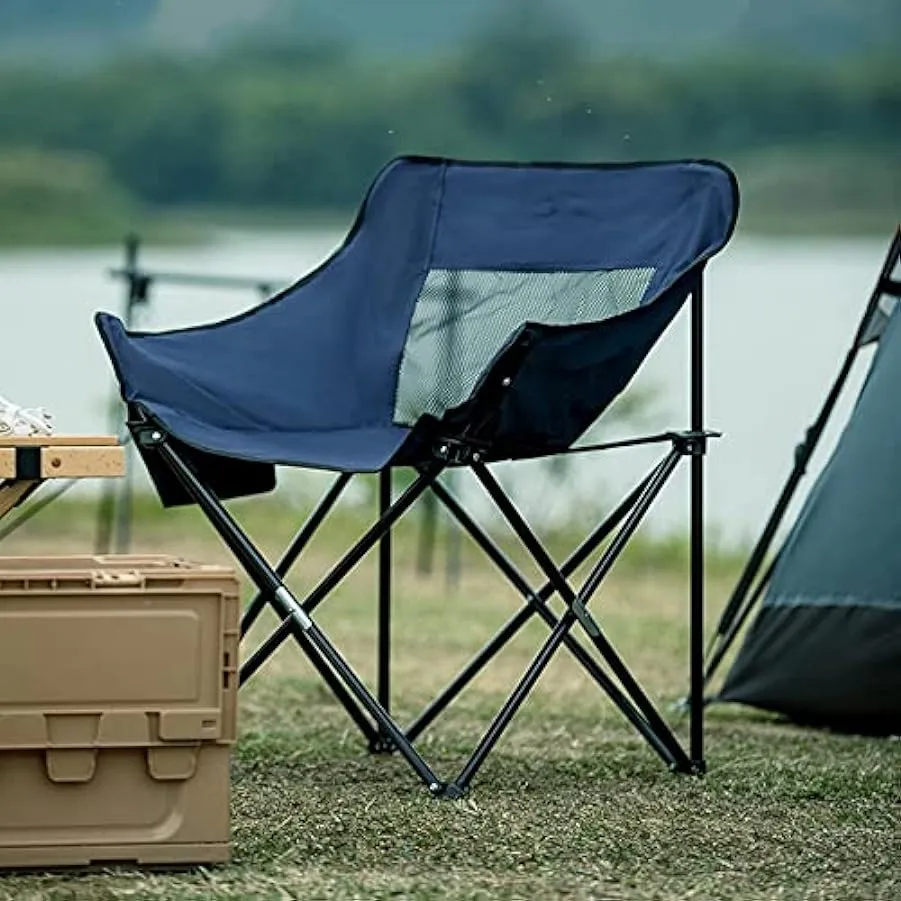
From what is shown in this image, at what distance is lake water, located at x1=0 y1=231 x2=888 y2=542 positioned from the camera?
7.97m

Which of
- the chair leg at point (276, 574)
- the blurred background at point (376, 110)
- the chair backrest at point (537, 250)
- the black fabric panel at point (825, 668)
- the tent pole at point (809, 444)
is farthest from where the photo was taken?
the blurred background at point (376, 110)

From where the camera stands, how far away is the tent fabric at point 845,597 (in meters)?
3.51

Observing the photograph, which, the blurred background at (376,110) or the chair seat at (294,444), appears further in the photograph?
the blurred background at (376,110)

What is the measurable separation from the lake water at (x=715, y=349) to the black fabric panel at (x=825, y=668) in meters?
3.24

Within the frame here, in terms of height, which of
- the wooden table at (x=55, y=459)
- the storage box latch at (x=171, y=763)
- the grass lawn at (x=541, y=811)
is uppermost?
the wooden table at (x=55, y=459)

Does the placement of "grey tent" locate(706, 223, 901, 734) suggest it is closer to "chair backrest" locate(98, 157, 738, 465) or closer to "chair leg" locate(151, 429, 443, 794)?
"chair backrest" locate(98, 157, 738, 465)

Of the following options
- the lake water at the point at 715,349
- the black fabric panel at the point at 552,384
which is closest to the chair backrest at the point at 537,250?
the black fabric panel at the point at 552,384

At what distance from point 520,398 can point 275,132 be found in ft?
32.0

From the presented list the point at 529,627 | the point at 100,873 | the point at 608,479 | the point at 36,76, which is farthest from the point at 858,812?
the point at 36,76

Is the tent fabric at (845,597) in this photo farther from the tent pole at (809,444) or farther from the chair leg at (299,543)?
the chair leg at (299,543)

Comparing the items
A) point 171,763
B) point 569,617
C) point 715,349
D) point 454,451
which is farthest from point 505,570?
point 715,349

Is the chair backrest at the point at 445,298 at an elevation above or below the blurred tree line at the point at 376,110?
below

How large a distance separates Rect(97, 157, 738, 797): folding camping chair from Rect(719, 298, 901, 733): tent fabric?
1.60 ft

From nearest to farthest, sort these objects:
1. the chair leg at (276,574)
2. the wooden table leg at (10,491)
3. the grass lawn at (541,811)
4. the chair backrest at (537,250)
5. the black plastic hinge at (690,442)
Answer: the grass lawn at (541,811) < the wooden table leg at (10,491) < the chair leg at (276,574) < the black plastic hinge at (690,442) < the chair backrest at (537,250)
